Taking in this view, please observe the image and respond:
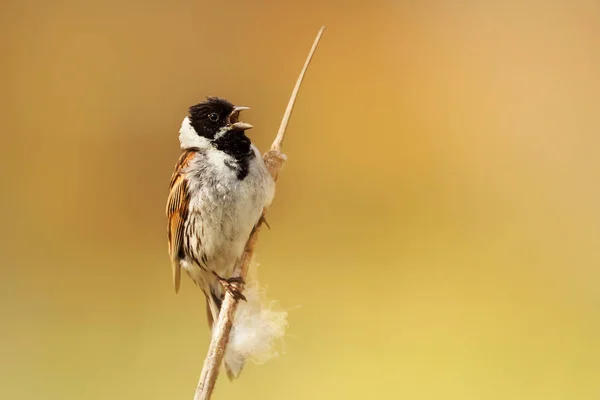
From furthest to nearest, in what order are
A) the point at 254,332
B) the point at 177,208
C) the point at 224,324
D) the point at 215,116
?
the point at 177,208 < the point at 215,116 < the point at 254,332 < the point at 224,324

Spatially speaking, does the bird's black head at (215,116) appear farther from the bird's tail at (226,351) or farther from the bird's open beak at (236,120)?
the bird's tail at (226,351)

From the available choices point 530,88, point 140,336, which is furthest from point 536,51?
point 140,336

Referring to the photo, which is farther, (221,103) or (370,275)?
(370,275)

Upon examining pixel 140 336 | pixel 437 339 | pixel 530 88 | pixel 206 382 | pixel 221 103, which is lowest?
pixel 140 336

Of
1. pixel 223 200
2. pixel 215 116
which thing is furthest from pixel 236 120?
pixel 223 200

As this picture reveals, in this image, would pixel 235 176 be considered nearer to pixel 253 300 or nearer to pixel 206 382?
pixel 253 300

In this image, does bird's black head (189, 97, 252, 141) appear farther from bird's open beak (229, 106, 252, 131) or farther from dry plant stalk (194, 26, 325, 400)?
dry plant stalk (194, 26, 325, 400)

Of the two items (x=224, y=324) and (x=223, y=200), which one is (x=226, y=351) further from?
(x=223, y=200)

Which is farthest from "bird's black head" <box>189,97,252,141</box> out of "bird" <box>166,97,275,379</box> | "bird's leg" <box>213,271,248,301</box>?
"bird's leg" <box>213,271,248,301</box>
